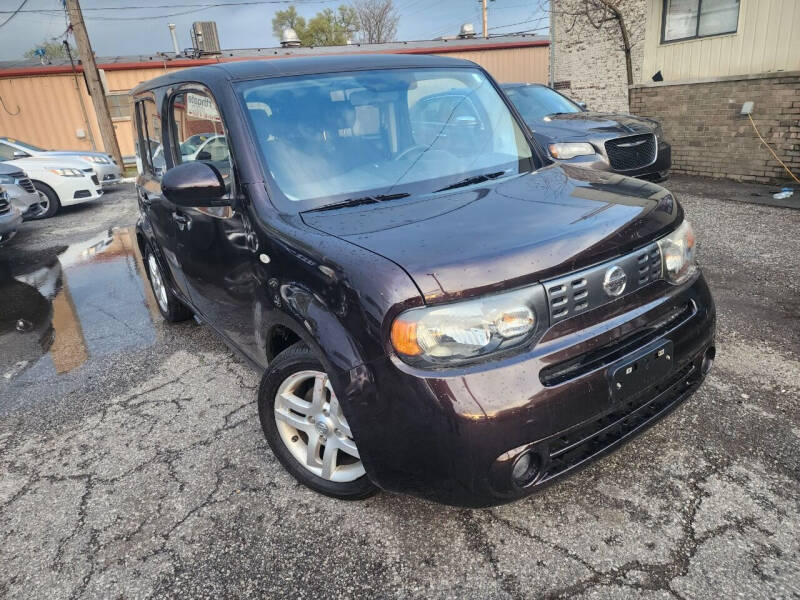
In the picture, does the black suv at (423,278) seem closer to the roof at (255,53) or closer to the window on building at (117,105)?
the roof at (255,53)

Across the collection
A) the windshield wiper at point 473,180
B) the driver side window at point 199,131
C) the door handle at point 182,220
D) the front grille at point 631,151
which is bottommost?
the front grille at point 631,151

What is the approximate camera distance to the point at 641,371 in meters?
1.94

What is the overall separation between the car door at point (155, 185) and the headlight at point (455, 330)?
212cm

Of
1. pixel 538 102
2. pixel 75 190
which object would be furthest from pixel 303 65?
pixel 75 190

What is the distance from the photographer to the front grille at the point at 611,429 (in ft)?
6.08

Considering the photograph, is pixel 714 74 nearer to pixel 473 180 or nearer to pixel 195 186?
pixel 473 180

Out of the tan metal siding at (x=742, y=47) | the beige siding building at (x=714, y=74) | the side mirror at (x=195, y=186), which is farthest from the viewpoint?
the tan metal siding at (x=742, y=47)

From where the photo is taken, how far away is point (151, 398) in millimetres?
3463

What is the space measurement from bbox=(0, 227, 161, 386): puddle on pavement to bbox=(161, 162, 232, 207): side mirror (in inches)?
88.6

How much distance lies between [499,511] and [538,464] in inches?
20.7

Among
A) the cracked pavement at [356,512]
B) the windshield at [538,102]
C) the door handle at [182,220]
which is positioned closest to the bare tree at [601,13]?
the windshield at [538,102]

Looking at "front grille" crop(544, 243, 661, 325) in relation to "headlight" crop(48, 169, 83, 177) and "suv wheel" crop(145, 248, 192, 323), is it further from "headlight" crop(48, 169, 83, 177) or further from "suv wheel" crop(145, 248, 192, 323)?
"headlight" crop(48, 169, 83, 177)

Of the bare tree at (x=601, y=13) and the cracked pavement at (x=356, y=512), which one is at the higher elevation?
the bare tree at (x=601, y=13)

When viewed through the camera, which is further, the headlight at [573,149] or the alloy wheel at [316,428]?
the headlight at [573,149]
